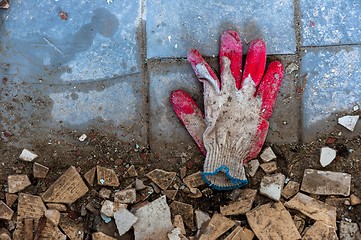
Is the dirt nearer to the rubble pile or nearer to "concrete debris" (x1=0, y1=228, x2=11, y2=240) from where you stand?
the rubble pile

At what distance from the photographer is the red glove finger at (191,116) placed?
3115 mm

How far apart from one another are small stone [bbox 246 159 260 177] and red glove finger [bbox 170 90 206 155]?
0.29 m

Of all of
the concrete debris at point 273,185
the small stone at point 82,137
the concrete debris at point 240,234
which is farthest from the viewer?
the small stone at point 82,137

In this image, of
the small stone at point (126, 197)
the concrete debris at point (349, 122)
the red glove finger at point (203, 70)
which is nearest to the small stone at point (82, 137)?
the small stone at point (126, 197)

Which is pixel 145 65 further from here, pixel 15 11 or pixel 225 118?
pixel 15 11

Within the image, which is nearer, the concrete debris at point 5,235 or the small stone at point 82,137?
the concrete debris at point 5,235

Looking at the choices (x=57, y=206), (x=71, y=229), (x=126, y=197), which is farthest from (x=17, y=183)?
(x=126, y=197)

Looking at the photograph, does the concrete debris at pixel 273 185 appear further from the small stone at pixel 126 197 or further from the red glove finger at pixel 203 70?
the small stone at pixel 126 197

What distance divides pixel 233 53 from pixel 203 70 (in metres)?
0.22

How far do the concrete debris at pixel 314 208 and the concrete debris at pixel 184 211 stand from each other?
0.57 m

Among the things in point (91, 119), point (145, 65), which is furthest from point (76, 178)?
point (145, 65)

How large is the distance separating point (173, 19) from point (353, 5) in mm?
1123

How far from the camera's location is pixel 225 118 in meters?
3.08

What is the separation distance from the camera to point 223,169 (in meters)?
2.92
